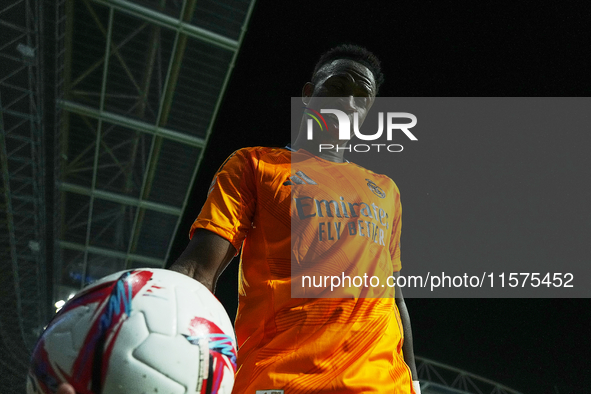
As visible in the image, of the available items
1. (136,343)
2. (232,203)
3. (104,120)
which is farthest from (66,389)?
(104,120)

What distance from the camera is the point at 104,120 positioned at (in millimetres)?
9234

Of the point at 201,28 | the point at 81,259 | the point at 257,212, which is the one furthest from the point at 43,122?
the point at 257,212

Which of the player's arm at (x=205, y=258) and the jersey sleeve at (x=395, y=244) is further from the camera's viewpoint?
the jersey sleeve at (x=395, y=244)

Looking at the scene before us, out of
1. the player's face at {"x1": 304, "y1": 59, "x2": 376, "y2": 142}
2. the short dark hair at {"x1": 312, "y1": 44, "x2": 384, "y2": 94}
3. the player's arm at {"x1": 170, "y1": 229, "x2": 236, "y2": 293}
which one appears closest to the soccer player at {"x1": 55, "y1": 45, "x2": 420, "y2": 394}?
the player's arm at {"x1": 170, "y1": 229, "x2": 236, "y2": 293}

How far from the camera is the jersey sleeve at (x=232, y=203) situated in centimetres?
163

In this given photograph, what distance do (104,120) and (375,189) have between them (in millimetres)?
8467

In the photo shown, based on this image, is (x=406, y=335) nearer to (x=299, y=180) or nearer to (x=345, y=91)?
(x=299, y=180)

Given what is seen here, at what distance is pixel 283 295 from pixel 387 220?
67 cm

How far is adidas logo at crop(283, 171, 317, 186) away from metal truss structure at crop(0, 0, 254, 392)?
6.18 meters

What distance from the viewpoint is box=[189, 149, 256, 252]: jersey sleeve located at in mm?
1627

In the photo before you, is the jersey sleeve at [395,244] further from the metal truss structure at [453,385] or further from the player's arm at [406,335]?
the metal truss structure at [453,385]

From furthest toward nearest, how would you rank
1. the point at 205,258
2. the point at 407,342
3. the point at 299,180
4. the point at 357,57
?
the point at 357,57, the point at 407,342, the point at 299,180, the point at 205,258

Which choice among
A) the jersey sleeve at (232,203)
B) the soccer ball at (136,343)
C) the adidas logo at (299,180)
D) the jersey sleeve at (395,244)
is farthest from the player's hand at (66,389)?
the jersey sleeve at (395,244)

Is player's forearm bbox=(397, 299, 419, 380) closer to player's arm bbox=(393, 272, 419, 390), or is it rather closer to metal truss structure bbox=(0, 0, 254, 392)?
player's arm bbox=(393, 272, 419, 390)
